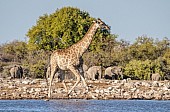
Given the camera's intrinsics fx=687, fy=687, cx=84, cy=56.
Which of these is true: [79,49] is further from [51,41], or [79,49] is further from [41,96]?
[51,41]

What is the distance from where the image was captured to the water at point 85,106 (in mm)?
23766

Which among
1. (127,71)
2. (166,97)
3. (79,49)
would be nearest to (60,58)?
(79,49)

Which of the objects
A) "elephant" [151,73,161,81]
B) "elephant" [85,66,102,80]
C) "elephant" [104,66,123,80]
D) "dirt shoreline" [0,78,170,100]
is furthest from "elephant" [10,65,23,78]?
"dirt shoreline" [0,78,170,100]

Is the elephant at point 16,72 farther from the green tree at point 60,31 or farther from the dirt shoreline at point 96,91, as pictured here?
the dirt shoreline at point 96,91

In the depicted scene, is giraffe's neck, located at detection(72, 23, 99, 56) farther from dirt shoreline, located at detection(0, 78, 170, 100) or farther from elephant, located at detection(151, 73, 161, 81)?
elephant, located at detection(151, 73, 161, 81)

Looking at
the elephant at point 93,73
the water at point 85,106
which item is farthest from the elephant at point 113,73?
the water at point 85,106

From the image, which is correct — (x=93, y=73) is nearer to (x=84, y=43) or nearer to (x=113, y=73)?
(x=113, y=73)

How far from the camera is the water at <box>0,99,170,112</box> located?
23766 millimetres

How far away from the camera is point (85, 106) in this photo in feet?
81.6

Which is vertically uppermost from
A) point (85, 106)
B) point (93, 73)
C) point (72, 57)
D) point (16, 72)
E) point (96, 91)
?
point (16, 72)

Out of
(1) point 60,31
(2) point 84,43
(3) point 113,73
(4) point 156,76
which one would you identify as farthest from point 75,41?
(2) point 84,43

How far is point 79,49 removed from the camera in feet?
96.0

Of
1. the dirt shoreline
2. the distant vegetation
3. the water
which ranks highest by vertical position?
the distant vegetation

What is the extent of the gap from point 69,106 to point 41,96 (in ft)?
17.6
